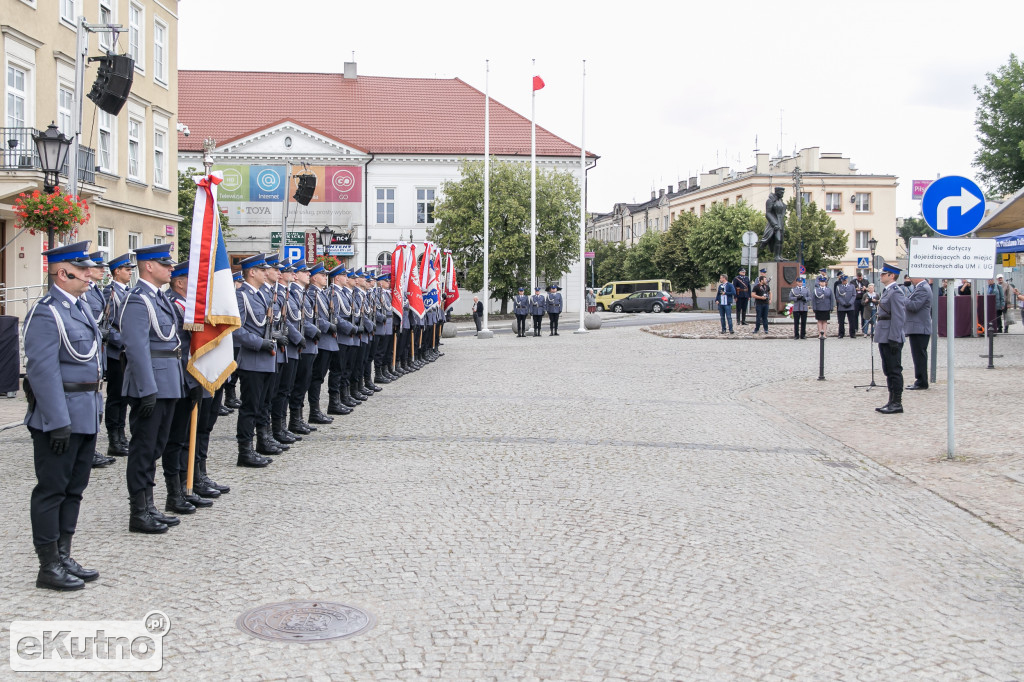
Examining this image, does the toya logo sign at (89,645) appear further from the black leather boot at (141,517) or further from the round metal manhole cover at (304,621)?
the black leather boot at (141,517)

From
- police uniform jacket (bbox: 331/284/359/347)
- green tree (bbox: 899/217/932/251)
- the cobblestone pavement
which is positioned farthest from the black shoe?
green tree (bbox: 899/217/932/251)

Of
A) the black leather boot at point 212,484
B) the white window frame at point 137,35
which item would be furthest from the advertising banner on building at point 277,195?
the black leather boot at point 212,484

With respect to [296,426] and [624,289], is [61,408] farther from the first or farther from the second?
[624,289]

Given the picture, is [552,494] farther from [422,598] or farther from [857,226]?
[857,226]

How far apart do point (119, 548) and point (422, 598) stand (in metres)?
2.30

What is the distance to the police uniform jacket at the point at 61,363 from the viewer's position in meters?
5.50

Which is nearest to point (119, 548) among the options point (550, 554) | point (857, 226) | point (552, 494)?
point (550, 554)

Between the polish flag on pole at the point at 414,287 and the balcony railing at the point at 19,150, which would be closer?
the polish flag on pole at the point at 414,287

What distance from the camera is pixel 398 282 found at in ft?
59.5

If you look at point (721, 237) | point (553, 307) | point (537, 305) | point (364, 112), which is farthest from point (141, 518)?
point (721, 237)

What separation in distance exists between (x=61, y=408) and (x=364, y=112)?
57575 millimetres

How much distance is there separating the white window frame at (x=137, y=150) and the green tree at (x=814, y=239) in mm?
49453

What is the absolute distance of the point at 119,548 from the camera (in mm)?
6277

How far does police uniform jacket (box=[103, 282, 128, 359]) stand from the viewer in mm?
9961
